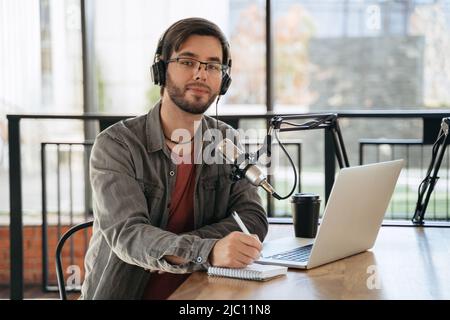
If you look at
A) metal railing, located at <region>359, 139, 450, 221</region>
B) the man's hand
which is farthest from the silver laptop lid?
metal railing, located at <region>359, 139, 450, 221</region>

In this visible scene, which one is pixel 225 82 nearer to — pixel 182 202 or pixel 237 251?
pixel 182 202

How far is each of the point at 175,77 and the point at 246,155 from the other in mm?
396

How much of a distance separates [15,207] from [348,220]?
209cm

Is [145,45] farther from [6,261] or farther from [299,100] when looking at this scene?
[6,261]

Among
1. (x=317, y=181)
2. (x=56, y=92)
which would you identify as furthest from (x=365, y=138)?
(x=56, y=92)

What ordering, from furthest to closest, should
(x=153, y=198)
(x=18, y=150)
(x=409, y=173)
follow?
(x=409, y=173)
(x=18, y=150)
(x=153, y=198)

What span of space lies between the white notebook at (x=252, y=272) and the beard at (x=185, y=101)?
21.2 inches

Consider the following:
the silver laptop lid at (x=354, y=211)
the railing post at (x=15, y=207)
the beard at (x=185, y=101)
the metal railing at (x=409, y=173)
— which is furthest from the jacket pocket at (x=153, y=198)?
the metal railing at (x=409, y=173)

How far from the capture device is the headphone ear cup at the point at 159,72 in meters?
2.01

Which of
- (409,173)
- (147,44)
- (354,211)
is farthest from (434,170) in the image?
(147,44)

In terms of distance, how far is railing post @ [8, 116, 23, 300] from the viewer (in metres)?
3.32

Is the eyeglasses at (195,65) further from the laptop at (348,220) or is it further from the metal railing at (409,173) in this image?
the metal railing at (409,173)

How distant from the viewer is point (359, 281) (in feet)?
5.03

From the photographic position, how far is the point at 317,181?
4871mm
